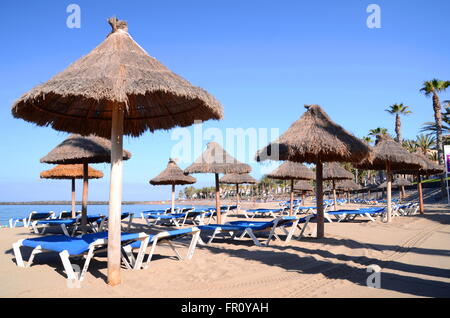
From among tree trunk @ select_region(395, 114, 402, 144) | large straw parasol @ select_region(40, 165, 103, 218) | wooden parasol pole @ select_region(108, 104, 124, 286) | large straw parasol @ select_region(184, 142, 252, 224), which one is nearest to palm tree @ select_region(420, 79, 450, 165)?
tree trunk @ select_region(395, 114, 402, 144)

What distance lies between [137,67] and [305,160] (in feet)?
19.1

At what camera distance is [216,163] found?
35.0ft

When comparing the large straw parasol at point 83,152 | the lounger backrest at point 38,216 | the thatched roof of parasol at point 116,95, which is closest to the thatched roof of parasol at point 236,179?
the lounger backrest at point 38,216

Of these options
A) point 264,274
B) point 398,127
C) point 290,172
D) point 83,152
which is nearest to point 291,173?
point 290,172

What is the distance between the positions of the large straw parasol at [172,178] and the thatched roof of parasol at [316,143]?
18.8 feet

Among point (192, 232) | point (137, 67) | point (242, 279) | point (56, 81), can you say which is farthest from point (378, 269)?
point (56, 81)

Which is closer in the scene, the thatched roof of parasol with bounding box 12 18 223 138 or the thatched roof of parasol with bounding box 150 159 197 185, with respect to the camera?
the thatched roof of parasol with bounding box 12 18 223 138

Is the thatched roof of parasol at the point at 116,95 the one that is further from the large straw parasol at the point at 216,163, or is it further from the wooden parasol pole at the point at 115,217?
the large straw parasol at the point at 216,163

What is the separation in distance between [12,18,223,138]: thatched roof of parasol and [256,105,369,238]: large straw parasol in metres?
3.06

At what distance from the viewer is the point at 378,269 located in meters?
4.40

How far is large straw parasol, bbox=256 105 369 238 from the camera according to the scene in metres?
7.12

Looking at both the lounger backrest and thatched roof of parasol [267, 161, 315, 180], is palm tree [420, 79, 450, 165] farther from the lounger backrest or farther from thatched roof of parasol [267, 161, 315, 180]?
the lounger backrest

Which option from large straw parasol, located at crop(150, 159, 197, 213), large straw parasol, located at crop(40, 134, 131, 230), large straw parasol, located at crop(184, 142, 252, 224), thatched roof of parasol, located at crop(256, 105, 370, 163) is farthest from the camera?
large straw parasol, located at crop(150, 159, 197, 213)
